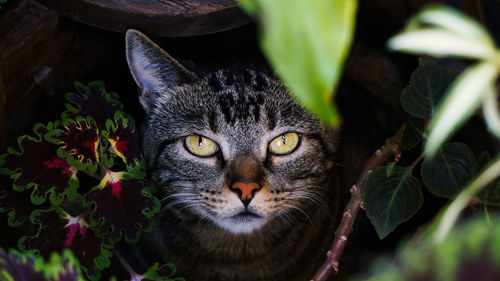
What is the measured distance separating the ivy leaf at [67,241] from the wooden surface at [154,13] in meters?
0.48

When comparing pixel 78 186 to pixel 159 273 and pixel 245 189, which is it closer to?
pixel 159 273

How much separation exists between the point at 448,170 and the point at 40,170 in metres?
0.89

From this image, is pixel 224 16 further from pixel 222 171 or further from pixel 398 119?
pixel 398 119

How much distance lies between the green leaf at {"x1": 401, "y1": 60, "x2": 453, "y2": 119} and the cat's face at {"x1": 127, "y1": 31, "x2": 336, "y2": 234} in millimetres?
370

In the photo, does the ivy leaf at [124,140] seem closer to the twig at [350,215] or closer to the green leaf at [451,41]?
the twig at [350,215]

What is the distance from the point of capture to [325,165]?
1.48 meters

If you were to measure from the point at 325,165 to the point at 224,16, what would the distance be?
1.66 feet

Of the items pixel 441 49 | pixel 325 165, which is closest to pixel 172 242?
pixel 325 165

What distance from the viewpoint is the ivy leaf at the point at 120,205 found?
3.89ft

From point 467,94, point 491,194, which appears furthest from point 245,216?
point 467,94

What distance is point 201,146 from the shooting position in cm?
138

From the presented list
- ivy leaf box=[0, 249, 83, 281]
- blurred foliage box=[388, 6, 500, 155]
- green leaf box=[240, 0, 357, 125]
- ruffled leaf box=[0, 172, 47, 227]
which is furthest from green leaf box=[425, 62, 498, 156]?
ruffled leaf box=[0, 172, 47, 227]

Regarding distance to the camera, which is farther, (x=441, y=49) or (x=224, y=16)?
(x=224, y=16)

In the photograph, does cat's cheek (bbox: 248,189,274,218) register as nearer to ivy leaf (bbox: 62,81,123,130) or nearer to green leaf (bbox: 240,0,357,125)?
ivy leaf (bbox: 62,81,123,130)
